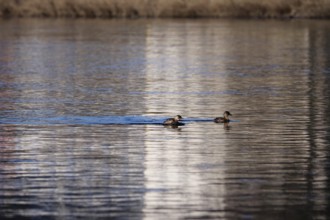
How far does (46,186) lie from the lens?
50.7 feet

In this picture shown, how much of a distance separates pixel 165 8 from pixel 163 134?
4676 centimetres

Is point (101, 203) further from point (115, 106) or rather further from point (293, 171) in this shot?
point (115, 106)

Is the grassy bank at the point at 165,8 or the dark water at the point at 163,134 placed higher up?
the grassy bank at the point at 165,8

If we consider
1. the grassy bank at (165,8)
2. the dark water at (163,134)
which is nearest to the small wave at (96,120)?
the dark water at (163,134)

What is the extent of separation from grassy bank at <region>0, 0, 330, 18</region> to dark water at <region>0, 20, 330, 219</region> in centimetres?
2071

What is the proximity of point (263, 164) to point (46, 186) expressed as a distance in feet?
11.2

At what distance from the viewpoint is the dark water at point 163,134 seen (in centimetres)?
1447

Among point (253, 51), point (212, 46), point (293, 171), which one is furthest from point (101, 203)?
point (212, 46)

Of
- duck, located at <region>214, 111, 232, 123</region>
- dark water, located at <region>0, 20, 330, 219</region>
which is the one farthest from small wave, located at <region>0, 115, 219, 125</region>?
duck, located at <region>214, 111, 232, 123</region>

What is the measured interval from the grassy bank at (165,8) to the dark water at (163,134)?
20710 mm

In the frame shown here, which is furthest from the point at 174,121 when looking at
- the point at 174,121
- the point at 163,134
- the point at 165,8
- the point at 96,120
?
the point at 165,8

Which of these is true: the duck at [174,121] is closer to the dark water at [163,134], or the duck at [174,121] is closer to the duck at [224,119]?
the dark water at [163,134]

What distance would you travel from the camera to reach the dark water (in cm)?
1447

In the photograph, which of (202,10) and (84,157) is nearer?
(84,157)
